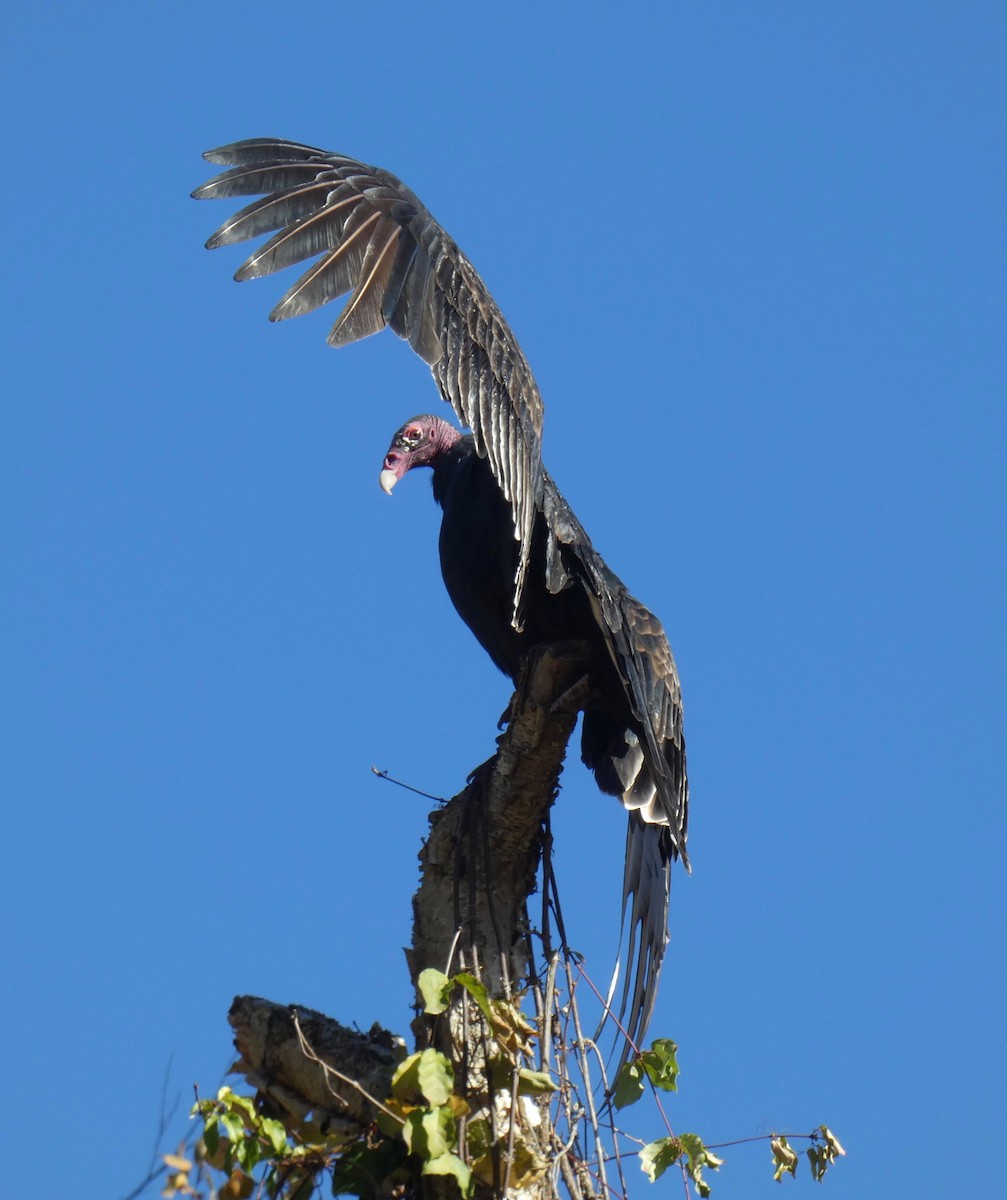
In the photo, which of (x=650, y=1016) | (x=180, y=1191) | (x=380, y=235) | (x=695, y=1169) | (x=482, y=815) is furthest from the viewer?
(x=650, y=1016)

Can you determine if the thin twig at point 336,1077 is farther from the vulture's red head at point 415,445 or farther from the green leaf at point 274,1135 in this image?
the vulture's red head at point 415,445

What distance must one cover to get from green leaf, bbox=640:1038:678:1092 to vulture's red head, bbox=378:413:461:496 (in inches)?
82.9

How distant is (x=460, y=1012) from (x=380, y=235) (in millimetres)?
1773

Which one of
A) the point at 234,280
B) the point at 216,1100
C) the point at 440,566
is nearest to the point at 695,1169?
the point at 216,1100

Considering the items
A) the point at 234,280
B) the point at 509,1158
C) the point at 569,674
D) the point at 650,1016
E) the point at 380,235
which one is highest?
the point at 380,235

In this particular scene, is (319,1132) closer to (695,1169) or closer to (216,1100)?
(216,1100)

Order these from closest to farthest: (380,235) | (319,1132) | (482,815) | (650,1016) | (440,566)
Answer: (319,1132) → (482,815) → (380,235) → (650,1016) → (440,566)

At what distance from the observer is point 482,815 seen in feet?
10.4

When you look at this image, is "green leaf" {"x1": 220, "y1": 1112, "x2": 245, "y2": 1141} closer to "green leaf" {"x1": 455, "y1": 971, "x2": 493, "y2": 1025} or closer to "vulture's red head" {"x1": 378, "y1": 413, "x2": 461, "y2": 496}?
"green leaf" {"x1": 455, "y1": 971, "x2": 493, "y2": 1025}

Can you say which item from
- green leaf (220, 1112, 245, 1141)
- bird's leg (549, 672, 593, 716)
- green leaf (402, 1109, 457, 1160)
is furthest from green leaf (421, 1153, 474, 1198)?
bird's leg (549, 672, 593, 716)

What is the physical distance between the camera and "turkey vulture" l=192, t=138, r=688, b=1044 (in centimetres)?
323

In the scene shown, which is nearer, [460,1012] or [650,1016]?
[460,1012]

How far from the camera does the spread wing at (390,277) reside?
3.18 metres

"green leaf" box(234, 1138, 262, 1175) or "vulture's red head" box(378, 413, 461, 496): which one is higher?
"vulture's red head" box(378, 413, 461, 496)
